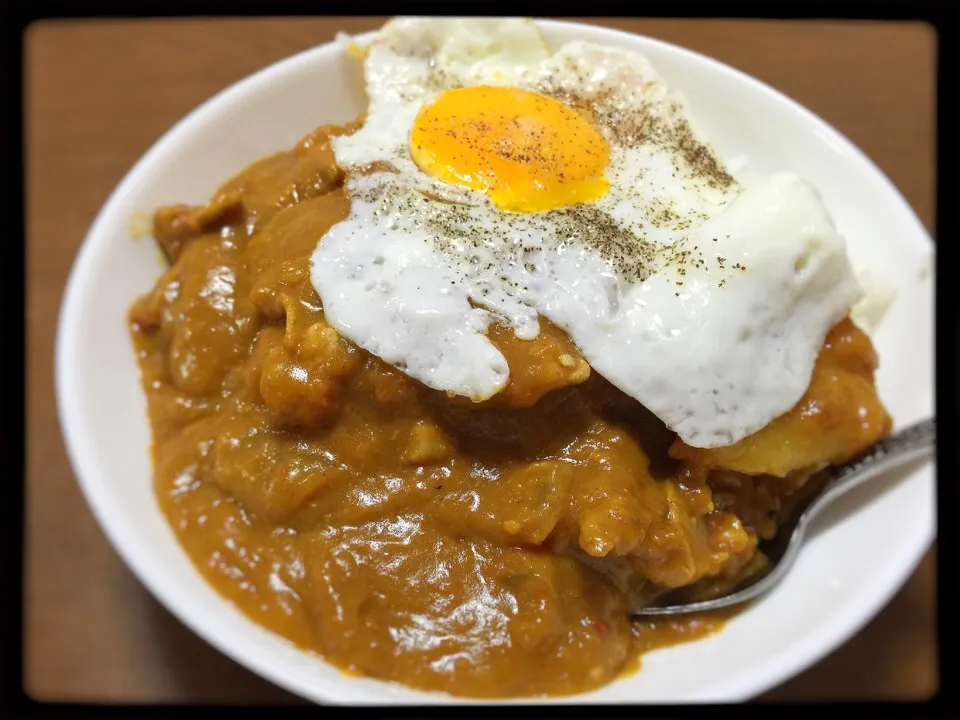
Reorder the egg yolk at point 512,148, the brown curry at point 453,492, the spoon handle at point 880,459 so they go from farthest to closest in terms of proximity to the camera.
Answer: the egg yolk at point 512,148 → the spoon handle at point 880,459 → the brown curry at point 453,492

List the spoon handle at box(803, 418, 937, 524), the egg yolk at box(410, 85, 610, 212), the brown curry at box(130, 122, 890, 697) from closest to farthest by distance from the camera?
the brown curry at box(130, 122, 890, 697), the spoon handle at box(803, 418, 937, 524), the egg yolk at box(410, 85, 610, 212)

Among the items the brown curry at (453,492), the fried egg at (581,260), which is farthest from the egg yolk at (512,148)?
the brown curry at (453,492)

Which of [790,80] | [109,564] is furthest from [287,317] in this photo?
[790,80]

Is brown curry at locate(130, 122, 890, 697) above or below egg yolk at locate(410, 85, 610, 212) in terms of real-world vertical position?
below

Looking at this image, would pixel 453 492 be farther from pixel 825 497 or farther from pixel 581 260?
pixel 825 497

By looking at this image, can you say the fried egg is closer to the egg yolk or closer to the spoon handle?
the egg yolk

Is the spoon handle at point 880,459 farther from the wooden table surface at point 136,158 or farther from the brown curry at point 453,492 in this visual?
the wooden table surface at point 136,158

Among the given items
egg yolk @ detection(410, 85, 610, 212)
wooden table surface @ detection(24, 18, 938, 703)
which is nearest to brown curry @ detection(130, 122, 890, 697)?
egg yolk @ detection(410, 85, 610, 212)
